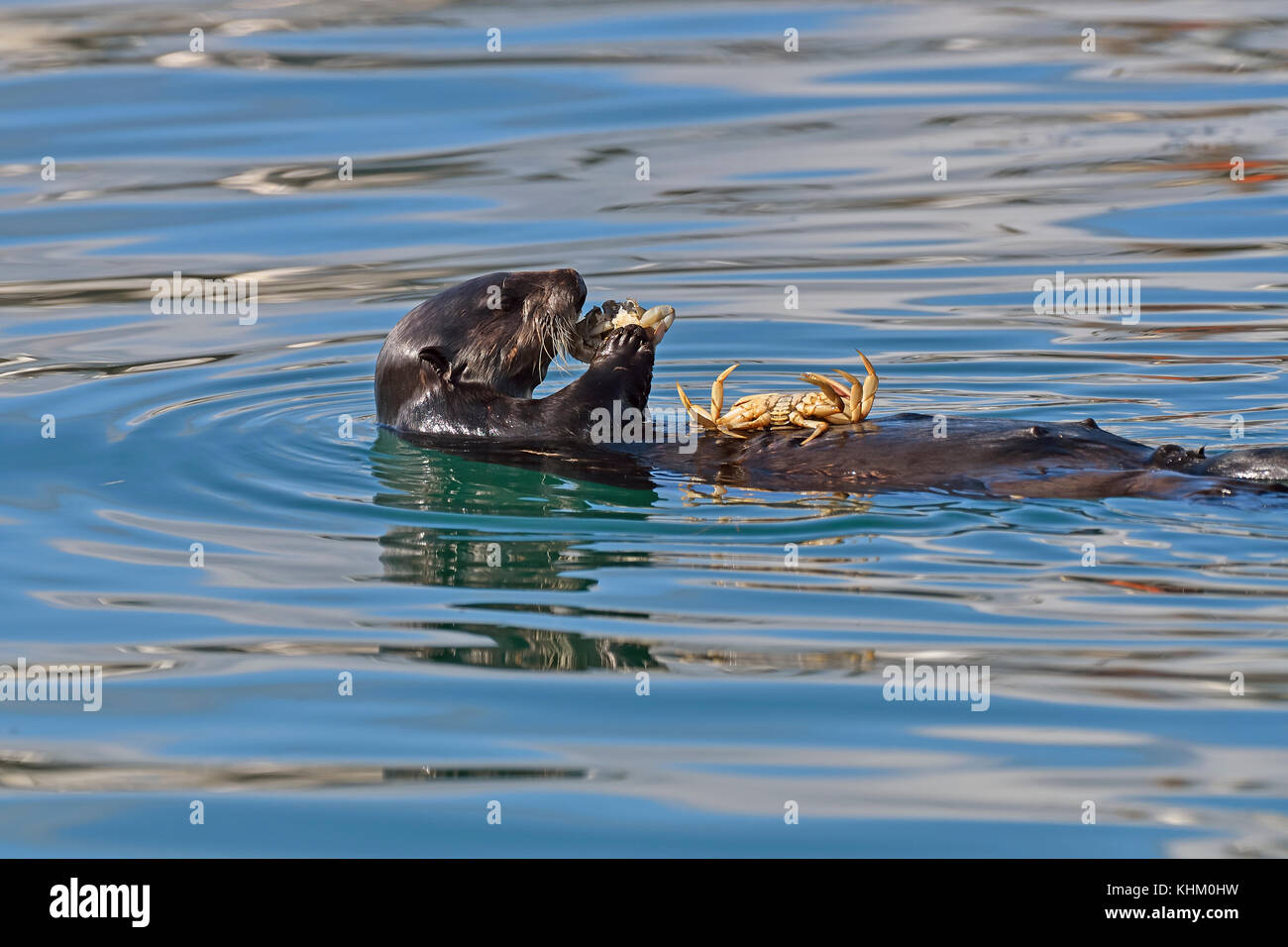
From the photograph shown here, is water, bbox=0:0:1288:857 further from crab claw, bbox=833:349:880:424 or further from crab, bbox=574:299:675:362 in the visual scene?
crab, bbox=574:299:675:362

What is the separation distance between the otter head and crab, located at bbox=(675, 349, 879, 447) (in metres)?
0.67

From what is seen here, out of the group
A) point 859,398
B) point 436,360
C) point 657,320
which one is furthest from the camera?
point 436,360

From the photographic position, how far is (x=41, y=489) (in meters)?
6.66

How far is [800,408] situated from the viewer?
6.10 meters

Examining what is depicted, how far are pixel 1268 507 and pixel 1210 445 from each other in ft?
4.91

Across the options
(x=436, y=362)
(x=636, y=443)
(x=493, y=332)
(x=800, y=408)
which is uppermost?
(x=493, y=332)

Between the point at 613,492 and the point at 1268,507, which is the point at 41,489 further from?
the point at 1268,507

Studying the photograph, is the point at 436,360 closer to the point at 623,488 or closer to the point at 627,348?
the point at 627,348

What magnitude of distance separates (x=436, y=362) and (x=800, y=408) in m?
1.45

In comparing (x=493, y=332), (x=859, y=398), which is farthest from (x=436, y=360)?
(x=859, y=398)

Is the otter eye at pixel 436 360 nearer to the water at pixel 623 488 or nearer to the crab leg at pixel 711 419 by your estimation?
the water at pixel 623 488

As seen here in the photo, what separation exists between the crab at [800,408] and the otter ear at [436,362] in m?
0.99

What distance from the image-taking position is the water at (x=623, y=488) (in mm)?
3930

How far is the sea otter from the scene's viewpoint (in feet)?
17.8
